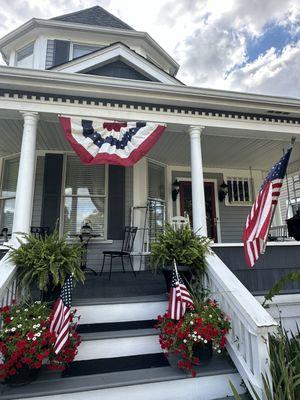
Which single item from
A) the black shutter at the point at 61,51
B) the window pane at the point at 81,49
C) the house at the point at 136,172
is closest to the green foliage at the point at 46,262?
the house at the point at 136,172

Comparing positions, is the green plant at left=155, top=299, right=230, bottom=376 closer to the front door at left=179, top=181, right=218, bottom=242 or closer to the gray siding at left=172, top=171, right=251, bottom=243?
the front door at left=179, top=181, right=218, bottom=242

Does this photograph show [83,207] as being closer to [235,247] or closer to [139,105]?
[139,105]

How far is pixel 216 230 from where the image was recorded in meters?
7.34

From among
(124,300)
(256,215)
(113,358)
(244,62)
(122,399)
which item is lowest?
(122,399)

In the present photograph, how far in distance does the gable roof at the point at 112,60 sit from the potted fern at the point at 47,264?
14.3 feet

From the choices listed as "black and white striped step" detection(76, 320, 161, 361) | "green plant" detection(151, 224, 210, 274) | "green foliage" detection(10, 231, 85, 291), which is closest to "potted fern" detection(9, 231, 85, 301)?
"green foliage" detection(10, 231, 85, 291)

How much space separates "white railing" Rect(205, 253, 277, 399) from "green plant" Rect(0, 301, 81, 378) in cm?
147

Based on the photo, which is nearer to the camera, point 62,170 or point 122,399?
point 122,399

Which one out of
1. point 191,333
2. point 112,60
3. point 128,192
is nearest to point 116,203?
point 128,192

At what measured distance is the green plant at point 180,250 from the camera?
10.9 ft

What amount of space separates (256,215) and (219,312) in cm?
104

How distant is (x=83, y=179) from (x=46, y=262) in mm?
3298

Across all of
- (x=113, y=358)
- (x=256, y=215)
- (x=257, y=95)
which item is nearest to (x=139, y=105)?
(x=257, y=95)

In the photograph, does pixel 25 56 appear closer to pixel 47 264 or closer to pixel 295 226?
pixel 47 264
